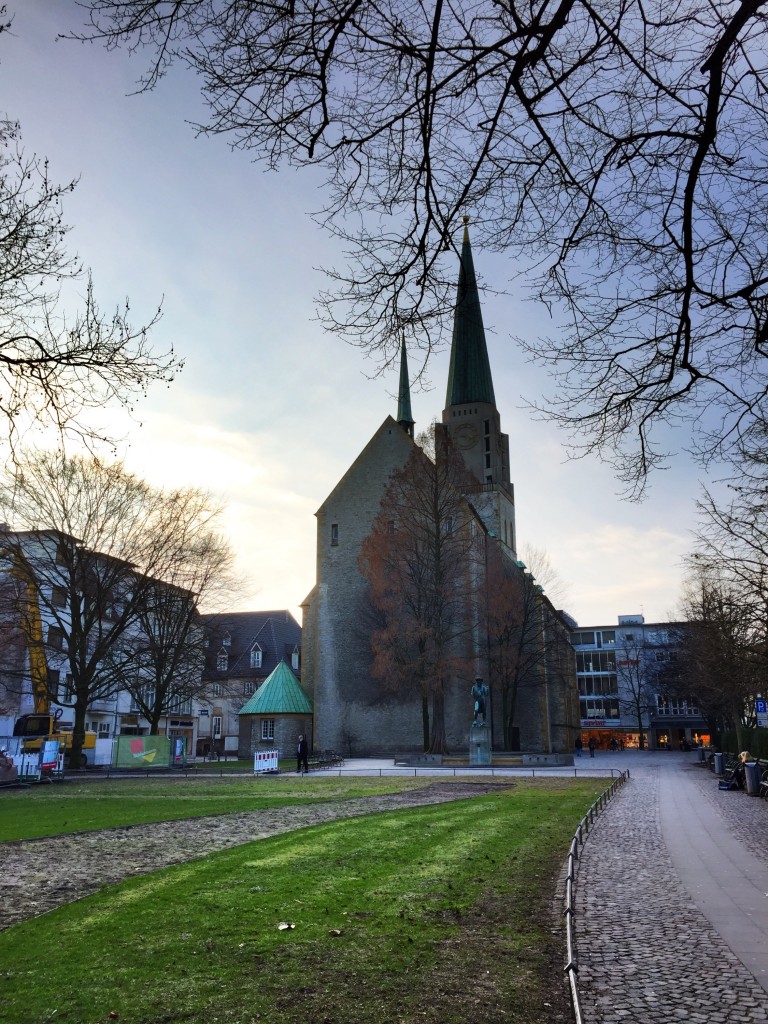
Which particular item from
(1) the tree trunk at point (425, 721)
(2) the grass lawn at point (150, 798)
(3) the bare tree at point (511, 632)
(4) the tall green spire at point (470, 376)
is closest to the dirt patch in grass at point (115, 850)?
(2) the grass lawn at point (150, 798)

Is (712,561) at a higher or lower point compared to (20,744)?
higher

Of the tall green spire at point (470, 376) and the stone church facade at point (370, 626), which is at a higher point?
the tall green spire at point (470, 376)

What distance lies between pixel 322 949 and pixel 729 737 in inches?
1756

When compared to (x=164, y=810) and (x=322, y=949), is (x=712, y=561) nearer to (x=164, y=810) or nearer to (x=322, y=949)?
(x=164, y=810)

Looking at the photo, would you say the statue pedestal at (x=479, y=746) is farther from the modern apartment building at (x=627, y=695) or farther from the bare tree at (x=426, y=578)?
the modern apartment building at (x=627, y=695)

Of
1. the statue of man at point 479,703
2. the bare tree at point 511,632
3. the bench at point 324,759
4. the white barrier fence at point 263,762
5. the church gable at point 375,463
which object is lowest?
the bench at point 324,759

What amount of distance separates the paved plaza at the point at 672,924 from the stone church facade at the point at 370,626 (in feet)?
111

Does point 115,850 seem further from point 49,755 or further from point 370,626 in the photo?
point 370,626

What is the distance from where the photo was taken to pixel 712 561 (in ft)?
76.9

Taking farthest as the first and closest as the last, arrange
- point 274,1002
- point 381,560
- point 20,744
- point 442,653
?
point 381,560 < point 442,653 < point 20,744 < point 274,1002

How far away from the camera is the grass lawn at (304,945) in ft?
18.0

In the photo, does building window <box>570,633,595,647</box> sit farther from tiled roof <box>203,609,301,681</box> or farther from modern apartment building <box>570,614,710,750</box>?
tiled roof <box>203,609,301,681</box>

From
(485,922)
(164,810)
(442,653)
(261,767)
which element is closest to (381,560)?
(442,653)

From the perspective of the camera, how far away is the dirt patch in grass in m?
9.27
